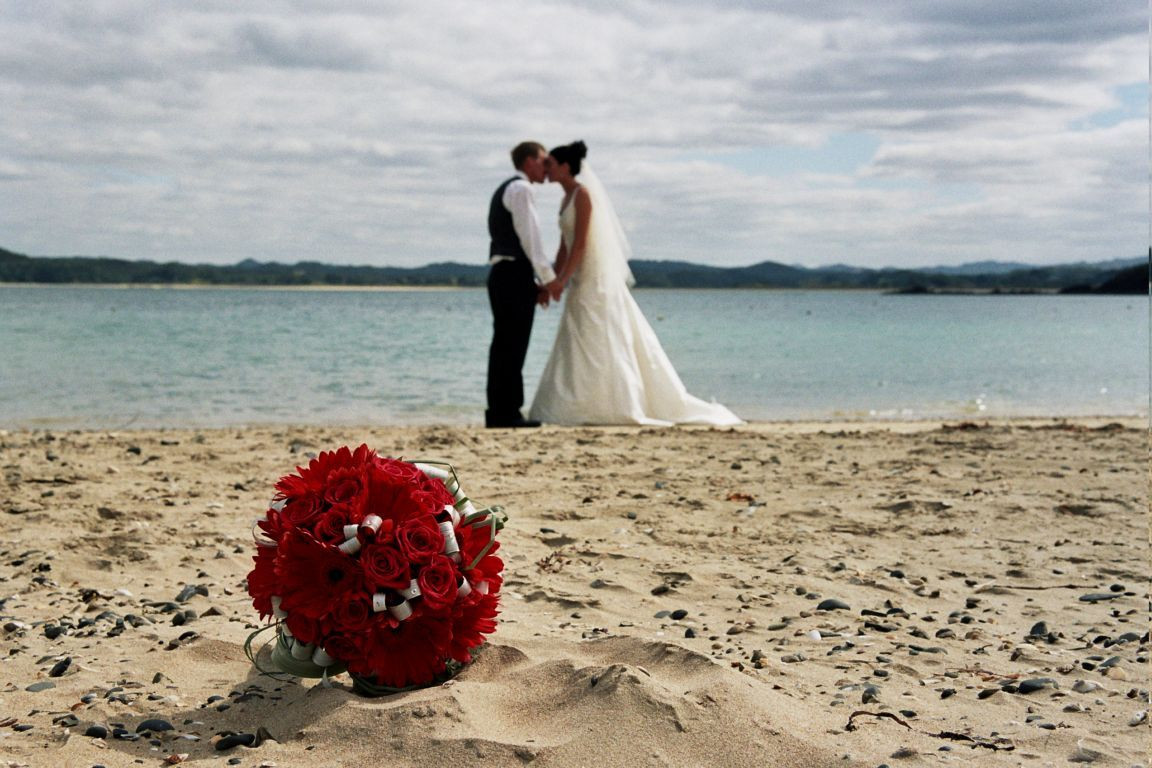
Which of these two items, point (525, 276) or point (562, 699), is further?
point (525, 276)

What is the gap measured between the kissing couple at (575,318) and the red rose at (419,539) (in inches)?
295

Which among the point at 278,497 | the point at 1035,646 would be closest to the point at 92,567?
the point at 278,497

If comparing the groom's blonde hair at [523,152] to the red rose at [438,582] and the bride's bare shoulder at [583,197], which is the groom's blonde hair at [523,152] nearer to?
the bride's bare shoulder at [583,197]

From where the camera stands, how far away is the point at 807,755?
107 inches

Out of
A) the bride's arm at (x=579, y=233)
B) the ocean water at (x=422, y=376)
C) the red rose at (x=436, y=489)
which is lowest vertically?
the ocean water at (x=422, y=376)

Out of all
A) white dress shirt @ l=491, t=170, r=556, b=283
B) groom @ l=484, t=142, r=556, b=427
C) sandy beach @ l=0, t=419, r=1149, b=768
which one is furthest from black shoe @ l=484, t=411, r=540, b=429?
sandy beach @ l=0, t=419, r=1149, b=768

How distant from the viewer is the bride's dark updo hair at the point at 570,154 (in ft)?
35.3

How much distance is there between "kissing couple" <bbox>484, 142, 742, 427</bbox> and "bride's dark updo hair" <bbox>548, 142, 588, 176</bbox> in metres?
0.01

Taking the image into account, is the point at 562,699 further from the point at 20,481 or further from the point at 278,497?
the point at 20,481

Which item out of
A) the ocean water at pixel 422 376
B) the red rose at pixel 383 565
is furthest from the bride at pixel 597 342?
the red rose at pixel 383 565

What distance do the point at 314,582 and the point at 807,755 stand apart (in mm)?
1541

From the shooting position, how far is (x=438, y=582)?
317cm

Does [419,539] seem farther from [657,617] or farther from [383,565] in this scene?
[657,617]

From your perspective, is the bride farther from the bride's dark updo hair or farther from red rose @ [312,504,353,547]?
red rose @ [312,504,353,547]
